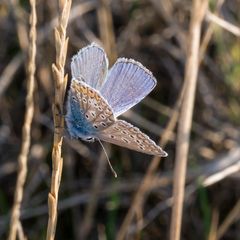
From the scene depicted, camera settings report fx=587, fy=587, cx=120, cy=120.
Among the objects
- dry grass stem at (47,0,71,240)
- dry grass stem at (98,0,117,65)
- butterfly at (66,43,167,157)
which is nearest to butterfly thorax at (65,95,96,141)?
butterfly at (66,43,167,157)

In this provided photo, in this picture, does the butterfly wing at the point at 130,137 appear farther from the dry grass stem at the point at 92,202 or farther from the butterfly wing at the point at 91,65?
the dry grass stem at the point at 92,202

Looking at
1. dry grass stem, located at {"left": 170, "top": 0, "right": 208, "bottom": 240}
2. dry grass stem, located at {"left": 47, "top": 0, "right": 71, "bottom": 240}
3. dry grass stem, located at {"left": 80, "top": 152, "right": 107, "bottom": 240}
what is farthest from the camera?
dry grass stem, located at {"left": 80, "top": 152, "right": 107, "bottom": 240}

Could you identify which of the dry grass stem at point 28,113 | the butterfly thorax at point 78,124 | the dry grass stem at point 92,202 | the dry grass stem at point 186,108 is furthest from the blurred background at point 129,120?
the butterfly thorax at point 78,124

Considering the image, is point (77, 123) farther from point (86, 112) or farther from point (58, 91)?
point (58, 91)

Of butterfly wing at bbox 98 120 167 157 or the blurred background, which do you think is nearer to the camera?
butterfly wing at bbox 98 120 167 157

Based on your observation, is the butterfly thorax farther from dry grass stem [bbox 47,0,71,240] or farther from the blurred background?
the blurred background

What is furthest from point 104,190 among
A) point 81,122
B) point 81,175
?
point 81,122
